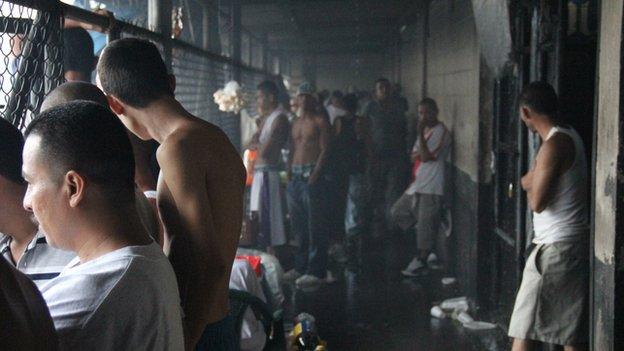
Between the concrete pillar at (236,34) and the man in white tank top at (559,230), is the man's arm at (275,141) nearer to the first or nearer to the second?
the concrete pillar at (236,34)

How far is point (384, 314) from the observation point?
23.2 ft

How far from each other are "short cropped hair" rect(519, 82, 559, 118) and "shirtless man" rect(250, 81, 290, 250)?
167 inches

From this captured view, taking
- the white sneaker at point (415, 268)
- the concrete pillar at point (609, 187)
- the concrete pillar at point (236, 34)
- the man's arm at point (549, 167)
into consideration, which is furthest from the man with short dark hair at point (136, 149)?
the concrete pillar at point (236, 34)

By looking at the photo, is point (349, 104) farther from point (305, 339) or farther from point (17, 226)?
point (17, 226)

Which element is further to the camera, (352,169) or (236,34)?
(236,34)

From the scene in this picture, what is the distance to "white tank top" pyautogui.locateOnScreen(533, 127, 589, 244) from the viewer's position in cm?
447

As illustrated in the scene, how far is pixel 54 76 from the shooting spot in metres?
3.27

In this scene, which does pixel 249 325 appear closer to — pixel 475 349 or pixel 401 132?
pixel 475 349

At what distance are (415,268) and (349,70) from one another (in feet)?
99.2

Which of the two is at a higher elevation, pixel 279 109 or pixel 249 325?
pixel 279 109

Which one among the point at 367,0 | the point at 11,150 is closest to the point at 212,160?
the point at 11,150

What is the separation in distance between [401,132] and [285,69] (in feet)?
59.6

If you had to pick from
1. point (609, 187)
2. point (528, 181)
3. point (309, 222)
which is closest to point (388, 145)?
point (309, 222)

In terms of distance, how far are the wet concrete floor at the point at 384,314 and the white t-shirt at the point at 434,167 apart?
3.38ft
